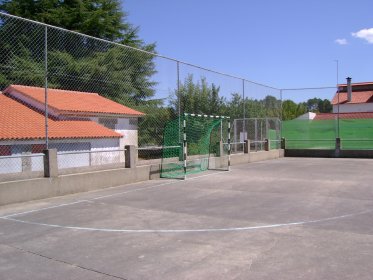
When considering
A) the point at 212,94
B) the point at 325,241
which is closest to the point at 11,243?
the point at 325,241

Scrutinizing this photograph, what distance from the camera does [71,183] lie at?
402 inches

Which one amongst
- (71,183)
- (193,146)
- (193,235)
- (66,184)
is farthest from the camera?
(193,146)

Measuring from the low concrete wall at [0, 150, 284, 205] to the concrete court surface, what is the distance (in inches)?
12.1

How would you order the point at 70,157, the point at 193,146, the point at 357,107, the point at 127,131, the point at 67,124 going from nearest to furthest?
the point at 127,131 → the point at 193,146 → the point at 70,157 → the point at 67,124 → the point at 357,107

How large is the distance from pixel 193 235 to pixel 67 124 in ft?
46.4

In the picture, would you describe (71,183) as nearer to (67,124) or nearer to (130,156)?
(130,156)

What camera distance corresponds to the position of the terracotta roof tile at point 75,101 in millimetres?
13969

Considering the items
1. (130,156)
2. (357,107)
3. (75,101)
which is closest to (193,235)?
(130,156)

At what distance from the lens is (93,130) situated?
18.3m

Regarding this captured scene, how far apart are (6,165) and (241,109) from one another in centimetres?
1092

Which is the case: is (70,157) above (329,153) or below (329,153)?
above

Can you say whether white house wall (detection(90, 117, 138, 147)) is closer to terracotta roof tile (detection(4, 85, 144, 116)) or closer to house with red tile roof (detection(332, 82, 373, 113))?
terracotta roof tile (detection(4, 85, 144, 116))

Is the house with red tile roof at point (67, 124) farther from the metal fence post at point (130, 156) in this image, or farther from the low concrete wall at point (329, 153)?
the low concrete wall at point (329, 153)

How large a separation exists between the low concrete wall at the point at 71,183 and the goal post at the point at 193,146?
0.88 meters
